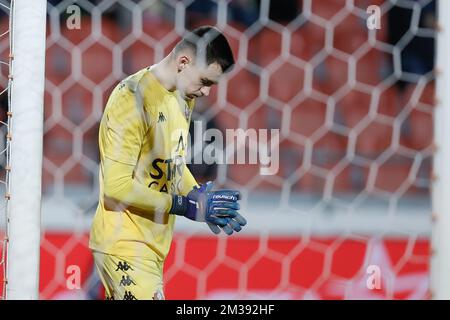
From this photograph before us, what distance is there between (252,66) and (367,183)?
0.19 meters

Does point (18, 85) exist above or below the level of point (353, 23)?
below

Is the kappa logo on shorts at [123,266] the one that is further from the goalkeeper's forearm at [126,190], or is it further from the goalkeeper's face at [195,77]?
the goalkeeper's face at [195,77]

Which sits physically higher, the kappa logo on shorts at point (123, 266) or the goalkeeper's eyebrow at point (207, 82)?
the goalkeeper's eyebrow at point (207, 82)

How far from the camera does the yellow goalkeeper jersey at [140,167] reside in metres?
0.80

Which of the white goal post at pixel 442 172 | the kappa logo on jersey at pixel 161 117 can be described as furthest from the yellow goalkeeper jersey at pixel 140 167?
the white goal post at pixel 442 172

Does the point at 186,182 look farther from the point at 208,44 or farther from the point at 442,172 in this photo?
the point at 442,172

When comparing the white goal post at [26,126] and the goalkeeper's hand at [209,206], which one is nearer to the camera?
the white goal post at [26,126]

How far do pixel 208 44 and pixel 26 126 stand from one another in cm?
22

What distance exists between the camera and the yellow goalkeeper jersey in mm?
803

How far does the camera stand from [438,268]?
81 centimetres

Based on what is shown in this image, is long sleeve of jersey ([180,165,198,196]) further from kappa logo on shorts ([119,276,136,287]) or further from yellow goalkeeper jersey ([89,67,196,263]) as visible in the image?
kappa logo on shorts ([119,276,136,287])

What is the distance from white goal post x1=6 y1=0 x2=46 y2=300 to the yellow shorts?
0.10 metres
